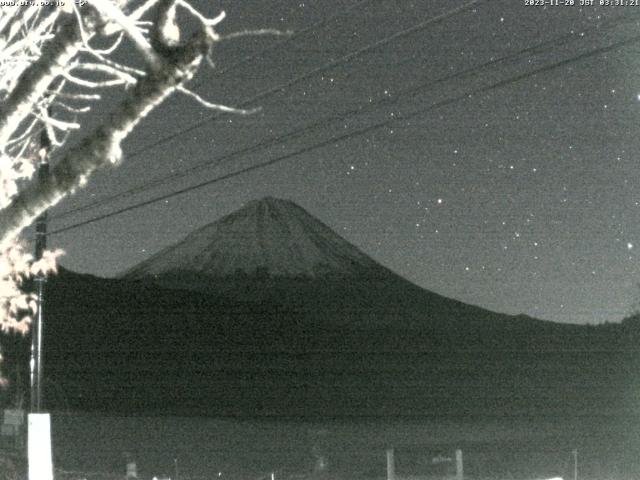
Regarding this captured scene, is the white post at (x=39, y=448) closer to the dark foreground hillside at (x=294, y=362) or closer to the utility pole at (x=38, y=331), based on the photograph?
the utility pole at (x=38, y=331)

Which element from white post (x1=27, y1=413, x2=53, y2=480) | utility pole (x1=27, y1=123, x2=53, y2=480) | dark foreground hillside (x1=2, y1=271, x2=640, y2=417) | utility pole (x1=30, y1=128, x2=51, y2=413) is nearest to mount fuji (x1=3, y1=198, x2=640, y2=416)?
dark foreground hillside (x1=2, y1=271, x2=640, y2=417)

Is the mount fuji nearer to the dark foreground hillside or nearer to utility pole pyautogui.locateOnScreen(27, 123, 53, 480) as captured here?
the dark foreground hillside

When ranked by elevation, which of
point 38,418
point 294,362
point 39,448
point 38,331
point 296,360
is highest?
point 296,360

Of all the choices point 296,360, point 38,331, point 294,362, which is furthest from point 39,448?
point 296,360

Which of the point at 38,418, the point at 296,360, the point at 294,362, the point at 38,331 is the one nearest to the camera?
the point at 38,418

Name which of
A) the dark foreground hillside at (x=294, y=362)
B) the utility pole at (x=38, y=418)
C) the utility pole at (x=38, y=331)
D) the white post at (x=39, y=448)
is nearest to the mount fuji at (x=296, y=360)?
the dark foreground hillside at (x=294, y=362)

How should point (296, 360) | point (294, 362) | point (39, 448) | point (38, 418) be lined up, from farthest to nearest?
point (296, 360) < point (294, 362) < point (38, 418) < point (39, 448)

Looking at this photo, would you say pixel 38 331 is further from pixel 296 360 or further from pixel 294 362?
pixel 296 360
